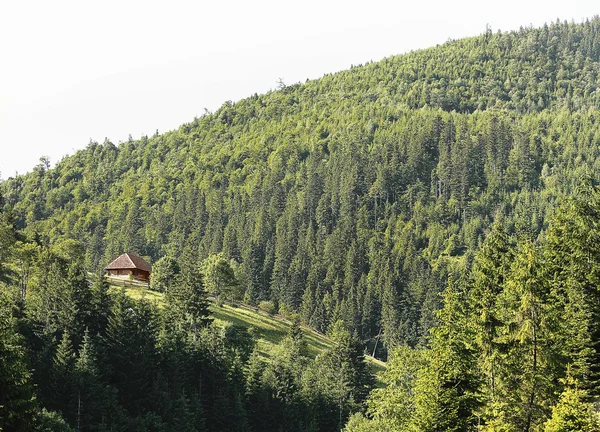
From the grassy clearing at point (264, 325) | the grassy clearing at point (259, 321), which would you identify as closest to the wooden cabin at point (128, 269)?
the grassy clearing at point (259, 321)

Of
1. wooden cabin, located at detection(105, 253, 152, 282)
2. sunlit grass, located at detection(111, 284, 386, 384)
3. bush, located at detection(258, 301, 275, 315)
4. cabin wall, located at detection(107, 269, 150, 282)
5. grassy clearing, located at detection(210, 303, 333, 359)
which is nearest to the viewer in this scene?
sunlit grass, located at detection(111, 284, 386, 384)

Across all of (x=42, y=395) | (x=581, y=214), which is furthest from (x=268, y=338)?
(x=581, y=214)

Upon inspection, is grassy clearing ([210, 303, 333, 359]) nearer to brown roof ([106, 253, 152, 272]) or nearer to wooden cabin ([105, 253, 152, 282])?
wooden cabin ([105, 253, 152, 282])

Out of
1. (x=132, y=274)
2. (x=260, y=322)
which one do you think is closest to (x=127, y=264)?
(x=132, y=274)

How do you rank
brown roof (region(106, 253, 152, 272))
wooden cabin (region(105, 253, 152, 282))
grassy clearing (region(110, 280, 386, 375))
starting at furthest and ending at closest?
1. brown roof (region(106, 253, 152, 272))
2. wooden cabin (region(105, 253, 152, 282))
3. grassy clearing (region(110, 280, 386, 375))

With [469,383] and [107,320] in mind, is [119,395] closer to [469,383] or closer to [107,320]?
[107,320]

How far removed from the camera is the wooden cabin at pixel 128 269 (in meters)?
136

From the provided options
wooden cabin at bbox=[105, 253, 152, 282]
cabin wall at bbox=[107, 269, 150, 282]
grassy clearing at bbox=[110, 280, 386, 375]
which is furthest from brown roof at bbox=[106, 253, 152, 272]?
grassy clearing at bbox=[110, 280, 386, 375]

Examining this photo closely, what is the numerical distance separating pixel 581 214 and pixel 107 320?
182 ft

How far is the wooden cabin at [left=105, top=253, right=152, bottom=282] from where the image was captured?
13650cm

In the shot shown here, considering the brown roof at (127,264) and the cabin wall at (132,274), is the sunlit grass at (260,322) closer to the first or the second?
the cabin wall at (132,274)

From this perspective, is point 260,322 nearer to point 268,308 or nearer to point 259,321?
point 259,321

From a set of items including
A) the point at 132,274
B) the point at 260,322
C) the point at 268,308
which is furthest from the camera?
the point at 268,308

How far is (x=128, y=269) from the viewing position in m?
137
